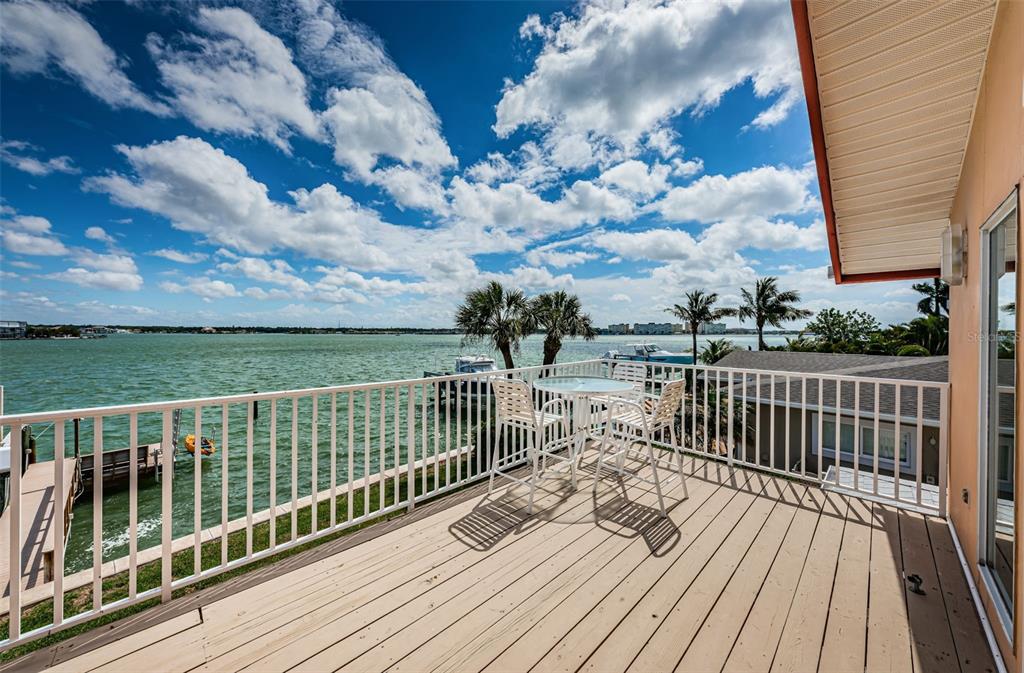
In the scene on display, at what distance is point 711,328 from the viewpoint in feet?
96.6

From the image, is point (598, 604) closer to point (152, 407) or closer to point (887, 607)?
point (887, 607)

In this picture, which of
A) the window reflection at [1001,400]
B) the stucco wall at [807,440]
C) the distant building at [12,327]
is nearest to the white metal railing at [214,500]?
the window reflection at [1001,400]

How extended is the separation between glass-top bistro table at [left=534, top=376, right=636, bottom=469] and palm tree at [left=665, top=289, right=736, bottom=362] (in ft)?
89.1

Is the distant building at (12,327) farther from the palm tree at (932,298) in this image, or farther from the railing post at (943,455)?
the palm tree at (932,298)

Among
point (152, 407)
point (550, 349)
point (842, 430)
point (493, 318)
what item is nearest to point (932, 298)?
point (842, 430)

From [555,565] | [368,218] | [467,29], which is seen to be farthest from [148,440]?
[555,565]

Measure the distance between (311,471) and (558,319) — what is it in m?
10.4

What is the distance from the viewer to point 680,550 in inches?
92.9

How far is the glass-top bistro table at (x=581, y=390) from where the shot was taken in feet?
10.1

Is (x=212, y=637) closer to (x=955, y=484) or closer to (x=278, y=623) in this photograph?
(x=278, y=623)

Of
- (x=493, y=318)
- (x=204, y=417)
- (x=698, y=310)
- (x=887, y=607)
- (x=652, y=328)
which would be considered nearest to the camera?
(x=887, y=607)

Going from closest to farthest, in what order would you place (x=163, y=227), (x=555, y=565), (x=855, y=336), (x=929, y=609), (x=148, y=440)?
(x=929, y=609), (x=555, y=565), (x=148, y=440), (x=163, y=227), (x=855, y=336)

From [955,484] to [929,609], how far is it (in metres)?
1.19

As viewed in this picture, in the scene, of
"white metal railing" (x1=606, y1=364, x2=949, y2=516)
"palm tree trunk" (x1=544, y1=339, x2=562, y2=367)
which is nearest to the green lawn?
"white metal railing" (x1=606, y1=364, x2=949, y2=516)
